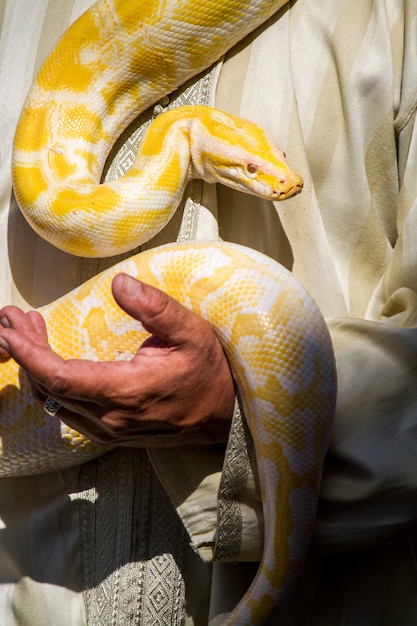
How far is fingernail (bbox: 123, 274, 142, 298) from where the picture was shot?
1.05 metres

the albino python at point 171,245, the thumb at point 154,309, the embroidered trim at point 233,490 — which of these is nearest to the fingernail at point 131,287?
the thumb at point 154,309

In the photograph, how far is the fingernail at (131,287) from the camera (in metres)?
1.05

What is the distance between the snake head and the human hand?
1.06 ft

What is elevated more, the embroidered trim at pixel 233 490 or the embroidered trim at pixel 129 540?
the embroidered trim at pixel 233 490

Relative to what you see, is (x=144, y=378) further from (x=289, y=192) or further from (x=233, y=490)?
(x=289, y=192)

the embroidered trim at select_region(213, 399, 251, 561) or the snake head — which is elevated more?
the snake head

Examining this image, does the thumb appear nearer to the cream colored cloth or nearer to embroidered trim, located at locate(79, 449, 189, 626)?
the cream colored cloth

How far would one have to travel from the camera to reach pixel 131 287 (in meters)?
1.05

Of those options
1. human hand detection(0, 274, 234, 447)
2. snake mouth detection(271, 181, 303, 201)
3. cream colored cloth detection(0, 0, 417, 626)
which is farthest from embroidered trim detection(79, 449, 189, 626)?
snake mouth detection(271, 181, 303, 201)

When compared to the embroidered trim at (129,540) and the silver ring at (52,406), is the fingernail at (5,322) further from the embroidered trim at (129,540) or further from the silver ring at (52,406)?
the embroidered trim at (129,540)

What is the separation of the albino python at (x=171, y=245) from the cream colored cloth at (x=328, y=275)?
0.07 metres

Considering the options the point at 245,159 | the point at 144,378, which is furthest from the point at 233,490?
the point at 245,159

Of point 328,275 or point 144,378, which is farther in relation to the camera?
point 328,275

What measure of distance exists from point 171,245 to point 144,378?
0.29 meters
